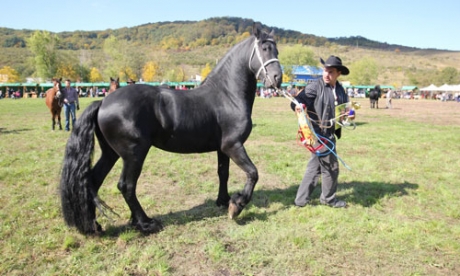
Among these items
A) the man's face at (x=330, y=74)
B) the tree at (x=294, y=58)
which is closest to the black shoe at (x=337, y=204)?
the man's face at (x=330, y=74)

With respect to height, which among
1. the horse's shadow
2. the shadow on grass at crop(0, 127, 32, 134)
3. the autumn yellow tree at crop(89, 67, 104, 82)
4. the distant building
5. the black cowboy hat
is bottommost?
the shadow on grass at crop(0, 127, 32, 134)

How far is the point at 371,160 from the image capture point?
856 cm

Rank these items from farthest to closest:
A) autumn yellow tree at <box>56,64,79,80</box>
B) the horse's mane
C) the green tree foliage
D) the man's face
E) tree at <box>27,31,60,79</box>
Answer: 1. the green tree foliage
2. autumn yellow tree at <box>56,64,79,80</box>
3. tree at <box>27,31,60,79</box>
4. the man's face
5. the horse's mane

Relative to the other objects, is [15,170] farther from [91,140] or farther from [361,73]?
[361,73]

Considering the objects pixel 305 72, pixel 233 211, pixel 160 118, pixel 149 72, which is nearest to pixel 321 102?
pixel 233 211

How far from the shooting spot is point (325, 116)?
502cm

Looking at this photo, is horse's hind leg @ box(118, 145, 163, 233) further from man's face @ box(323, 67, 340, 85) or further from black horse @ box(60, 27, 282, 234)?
man's face @ box(323, 67, 340, 85)

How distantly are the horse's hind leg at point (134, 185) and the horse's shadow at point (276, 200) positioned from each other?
0.27 m

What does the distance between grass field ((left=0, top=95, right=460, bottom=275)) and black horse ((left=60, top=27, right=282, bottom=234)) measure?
42cm

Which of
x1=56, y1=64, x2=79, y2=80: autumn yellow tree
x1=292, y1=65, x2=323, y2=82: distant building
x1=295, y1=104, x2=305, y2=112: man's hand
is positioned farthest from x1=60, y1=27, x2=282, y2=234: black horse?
x1=292, y1=65, x2=323, y2=82: distant building

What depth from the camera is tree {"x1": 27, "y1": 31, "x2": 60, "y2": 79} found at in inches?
2908

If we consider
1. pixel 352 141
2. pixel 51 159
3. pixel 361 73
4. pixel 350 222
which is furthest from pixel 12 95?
pixel 361 73

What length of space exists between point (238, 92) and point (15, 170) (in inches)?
226

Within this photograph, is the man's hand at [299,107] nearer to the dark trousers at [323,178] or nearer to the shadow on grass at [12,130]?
the dark trousers at [323,178]
